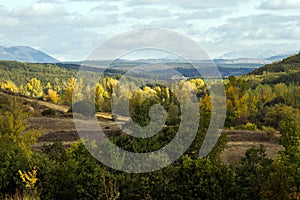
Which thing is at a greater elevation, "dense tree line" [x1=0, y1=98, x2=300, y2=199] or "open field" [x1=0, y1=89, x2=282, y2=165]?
"dense tree line" [x1=0, y1=98, x2=300, y2=199]

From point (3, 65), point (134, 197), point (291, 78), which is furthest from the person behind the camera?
point (3, 65)

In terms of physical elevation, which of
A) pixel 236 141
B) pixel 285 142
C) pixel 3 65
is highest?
pixel 3 65

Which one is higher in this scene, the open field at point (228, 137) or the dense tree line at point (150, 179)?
the dense tree line at point (150, 179)

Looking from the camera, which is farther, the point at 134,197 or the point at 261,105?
the point at 261,105

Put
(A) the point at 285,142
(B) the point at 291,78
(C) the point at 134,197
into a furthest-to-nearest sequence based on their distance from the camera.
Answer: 1. (B) the point at 291,78
2. (A) the point at 285,142
3. (C) the point at 134,197

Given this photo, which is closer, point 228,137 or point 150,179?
point 150,179

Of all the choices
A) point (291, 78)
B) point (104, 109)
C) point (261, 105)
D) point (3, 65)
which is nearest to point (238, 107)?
point (261, 105)

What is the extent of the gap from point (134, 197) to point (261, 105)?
4497 centimetres

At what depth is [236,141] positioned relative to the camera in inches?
1145

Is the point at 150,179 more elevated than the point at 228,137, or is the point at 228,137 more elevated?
the point at 150,179

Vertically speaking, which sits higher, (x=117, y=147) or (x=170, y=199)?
(x=117, y=147)

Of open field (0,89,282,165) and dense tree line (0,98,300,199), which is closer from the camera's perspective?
dense tree line (0,98,300,199)

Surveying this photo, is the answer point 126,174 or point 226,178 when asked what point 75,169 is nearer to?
point 126,174

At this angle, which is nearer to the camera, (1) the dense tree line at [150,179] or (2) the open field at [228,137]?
(1) the dense tree line at [150,179]
